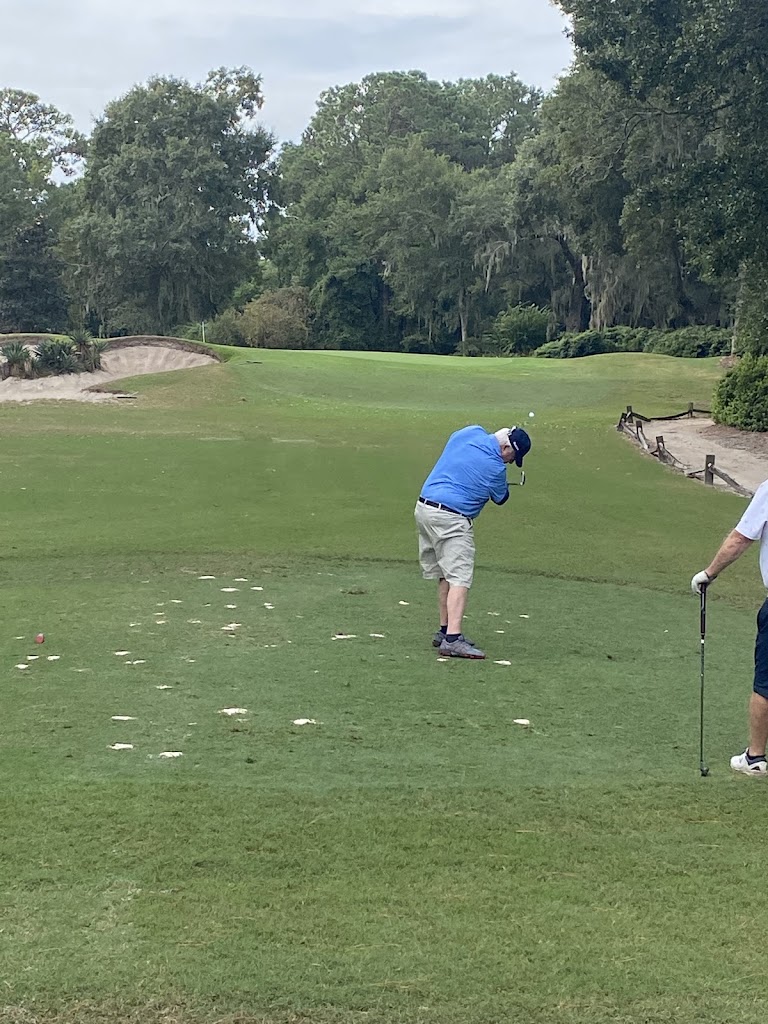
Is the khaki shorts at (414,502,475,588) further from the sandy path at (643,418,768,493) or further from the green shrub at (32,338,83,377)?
the green shrub at (32,338,83,377)

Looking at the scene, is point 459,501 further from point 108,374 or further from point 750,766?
point 108,374

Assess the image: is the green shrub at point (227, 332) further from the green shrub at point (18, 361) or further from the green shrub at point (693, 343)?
the green shrub at point (18, 361)

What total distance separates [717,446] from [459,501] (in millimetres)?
21203

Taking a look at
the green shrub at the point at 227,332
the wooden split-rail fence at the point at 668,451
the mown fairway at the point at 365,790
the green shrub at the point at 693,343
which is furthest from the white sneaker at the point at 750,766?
the green shrub at the point at 227,332

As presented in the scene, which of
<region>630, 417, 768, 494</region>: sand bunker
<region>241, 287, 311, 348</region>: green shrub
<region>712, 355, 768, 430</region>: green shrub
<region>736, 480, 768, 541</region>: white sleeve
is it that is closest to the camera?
<region>736, 480, 768, 541</region>: white sleeve

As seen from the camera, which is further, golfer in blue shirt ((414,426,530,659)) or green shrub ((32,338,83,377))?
green shrub ((32,338,83,377))

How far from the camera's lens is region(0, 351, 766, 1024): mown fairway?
379cm

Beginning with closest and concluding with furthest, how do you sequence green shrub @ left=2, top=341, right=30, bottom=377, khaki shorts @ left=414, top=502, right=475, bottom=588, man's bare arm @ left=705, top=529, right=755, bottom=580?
man's bare arm @ left=705, top=529, right=755, bottom=580, khaki shorts @ left=414, top=502, right=475, bottom=588, green shrub @ left=2, top=341, right=30, bottom=377

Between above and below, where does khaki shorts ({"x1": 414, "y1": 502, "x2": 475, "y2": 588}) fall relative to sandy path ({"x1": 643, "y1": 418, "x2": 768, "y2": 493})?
above

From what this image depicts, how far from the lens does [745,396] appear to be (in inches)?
1211

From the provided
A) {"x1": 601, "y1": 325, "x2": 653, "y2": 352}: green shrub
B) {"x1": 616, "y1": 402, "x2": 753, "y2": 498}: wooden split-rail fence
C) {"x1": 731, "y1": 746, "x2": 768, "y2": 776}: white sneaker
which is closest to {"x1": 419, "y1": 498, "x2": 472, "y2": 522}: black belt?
{"x1": 731, "y1": 746, "x2": 768, "y2": 776}: white sneaker

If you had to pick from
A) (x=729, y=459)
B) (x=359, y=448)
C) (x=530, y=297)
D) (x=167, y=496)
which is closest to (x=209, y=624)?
(x=167, y=496)

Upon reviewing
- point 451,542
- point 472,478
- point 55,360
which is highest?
point 472,478

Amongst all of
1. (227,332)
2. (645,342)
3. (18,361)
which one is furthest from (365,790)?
(227,332)
